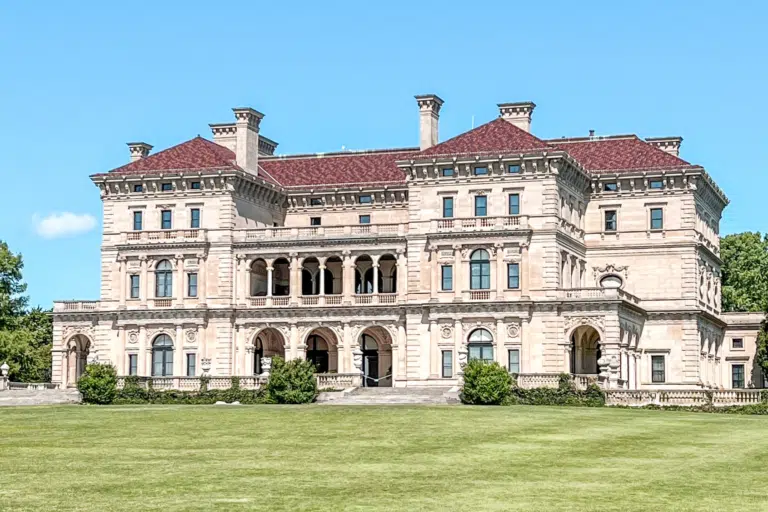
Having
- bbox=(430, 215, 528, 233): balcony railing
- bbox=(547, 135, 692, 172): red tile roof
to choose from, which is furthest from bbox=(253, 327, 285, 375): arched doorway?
bbox=(547, 135, 692, 172): red tile roof

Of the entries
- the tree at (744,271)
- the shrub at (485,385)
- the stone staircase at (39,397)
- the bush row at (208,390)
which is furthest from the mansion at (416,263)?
the tree at (744,271)

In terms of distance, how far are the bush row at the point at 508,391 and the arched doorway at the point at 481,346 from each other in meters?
7.69

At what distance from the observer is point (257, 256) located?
86.2 m

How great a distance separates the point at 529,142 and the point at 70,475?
2032 inches

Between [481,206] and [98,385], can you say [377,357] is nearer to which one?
[481,206]

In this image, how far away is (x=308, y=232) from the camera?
86.4 m

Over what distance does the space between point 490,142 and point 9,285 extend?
132 ft

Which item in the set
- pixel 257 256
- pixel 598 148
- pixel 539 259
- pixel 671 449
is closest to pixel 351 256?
pixel 257 256

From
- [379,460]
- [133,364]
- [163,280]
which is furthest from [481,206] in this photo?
[379,460]

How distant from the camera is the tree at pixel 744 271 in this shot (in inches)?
4252

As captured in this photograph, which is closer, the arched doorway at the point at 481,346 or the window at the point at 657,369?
the arched doorway at the point at 481,346

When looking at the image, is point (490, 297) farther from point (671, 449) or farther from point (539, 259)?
point (671, 449)

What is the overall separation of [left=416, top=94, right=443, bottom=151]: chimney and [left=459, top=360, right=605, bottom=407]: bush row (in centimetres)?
2135

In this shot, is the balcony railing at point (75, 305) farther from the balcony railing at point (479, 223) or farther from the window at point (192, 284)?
the balcony railing at point (479, 223)
